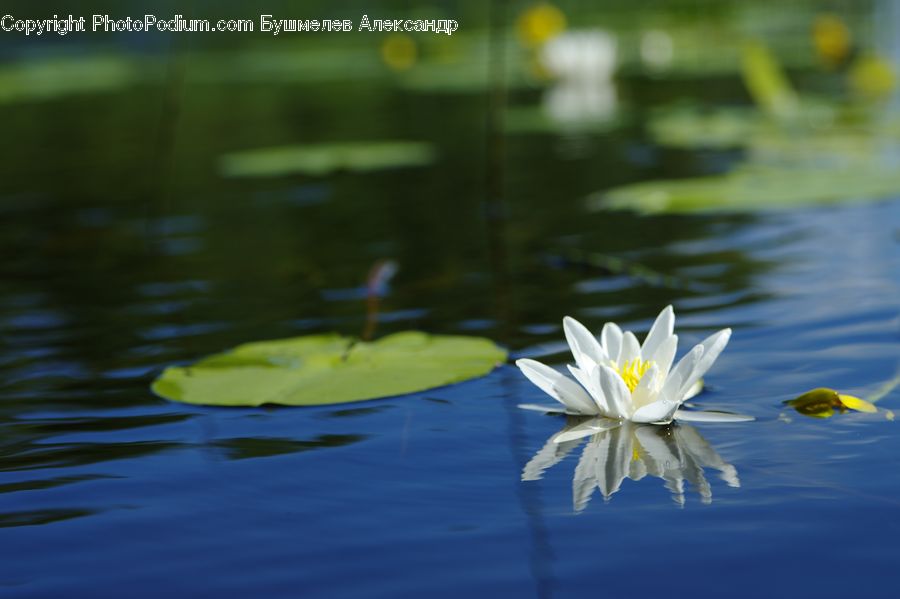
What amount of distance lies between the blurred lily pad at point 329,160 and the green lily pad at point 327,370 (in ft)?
10.3

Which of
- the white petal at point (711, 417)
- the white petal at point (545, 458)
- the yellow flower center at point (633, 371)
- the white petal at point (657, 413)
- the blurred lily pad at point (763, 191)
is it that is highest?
the blurred lily pad at point (763, 191)

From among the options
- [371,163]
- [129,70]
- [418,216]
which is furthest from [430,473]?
[129,70]

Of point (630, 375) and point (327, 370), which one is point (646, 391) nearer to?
point (630, 375)

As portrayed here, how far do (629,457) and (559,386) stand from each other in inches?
8.8

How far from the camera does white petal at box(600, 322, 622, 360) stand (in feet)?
7.89

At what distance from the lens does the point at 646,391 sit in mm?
2312

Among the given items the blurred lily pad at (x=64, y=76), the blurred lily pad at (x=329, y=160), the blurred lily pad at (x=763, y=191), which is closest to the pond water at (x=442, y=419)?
the blurred lily pad at (x=763, y=191)

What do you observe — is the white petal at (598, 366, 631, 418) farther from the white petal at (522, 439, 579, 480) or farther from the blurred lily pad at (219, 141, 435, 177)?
the blurred lily pad at (219, 141, 435, 177)

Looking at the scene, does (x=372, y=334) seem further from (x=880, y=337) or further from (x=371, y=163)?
(x=371, y=163)

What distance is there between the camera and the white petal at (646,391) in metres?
2.27

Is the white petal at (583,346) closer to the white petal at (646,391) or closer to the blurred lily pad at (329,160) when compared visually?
the white petal at (646,391)

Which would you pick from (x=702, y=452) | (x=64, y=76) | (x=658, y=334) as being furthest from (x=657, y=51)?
(x=702, y=452)

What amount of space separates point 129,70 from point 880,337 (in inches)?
513

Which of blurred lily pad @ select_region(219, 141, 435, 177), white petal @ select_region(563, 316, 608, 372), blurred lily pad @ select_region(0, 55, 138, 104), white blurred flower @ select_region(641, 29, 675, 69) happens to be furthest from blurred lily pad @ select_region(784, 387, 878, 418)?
blurred lily pad @ select_region(0, 55, 138, 104)
